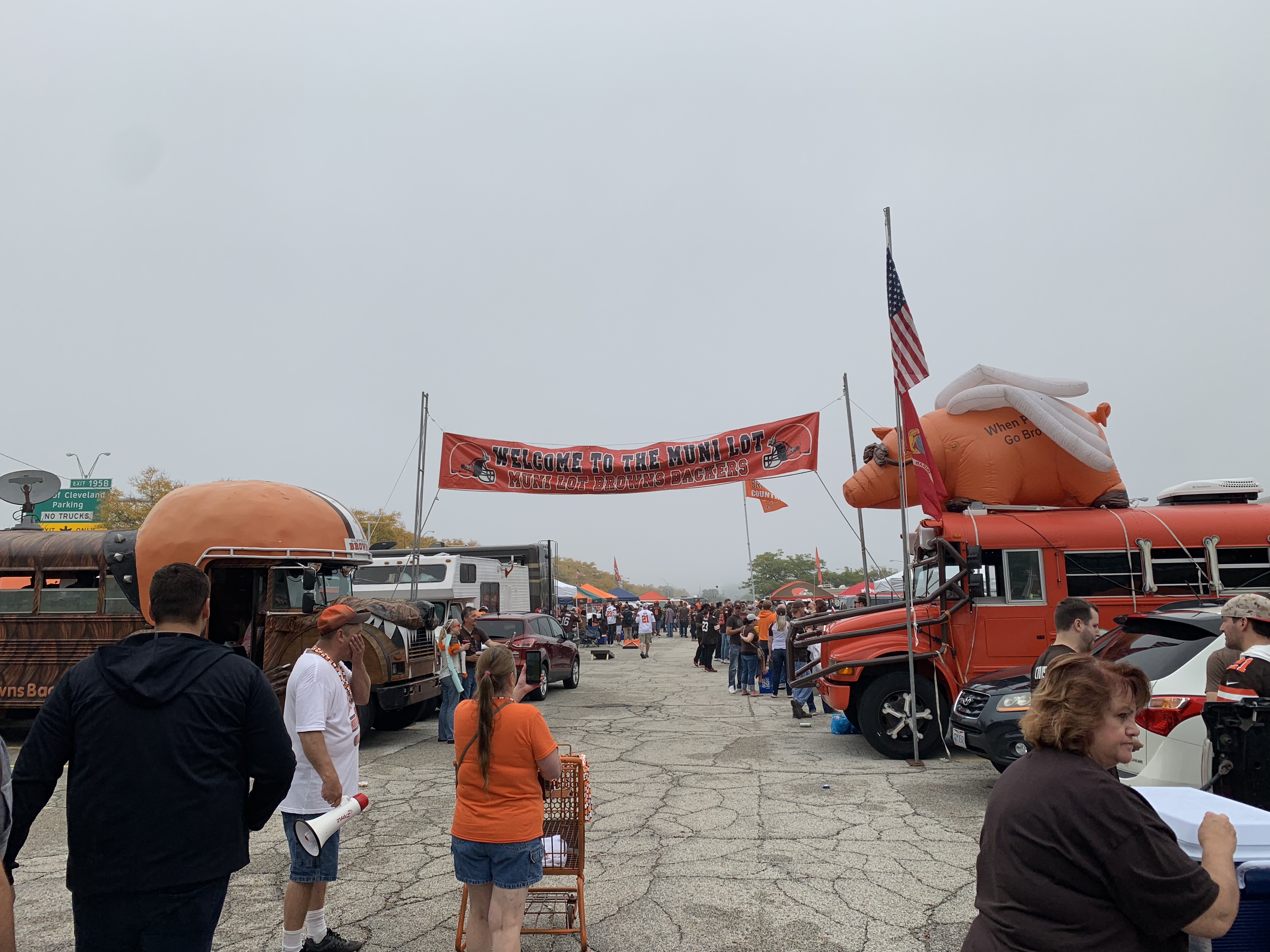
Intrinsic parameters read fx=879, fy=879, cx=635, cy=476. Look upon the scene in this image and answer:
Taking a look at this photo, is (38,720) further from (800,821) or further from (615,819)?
(800,821)

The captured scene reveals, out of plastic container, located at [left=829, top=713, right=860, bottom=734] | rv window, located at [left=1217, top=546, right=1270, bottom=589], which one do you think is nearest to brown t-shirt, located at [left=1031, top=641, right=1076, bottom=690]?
rv window, located at [left=1217, top=546, right=1270, bottom=589]

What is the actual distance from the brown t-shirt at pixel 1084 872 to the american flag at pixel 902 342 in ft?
25.3

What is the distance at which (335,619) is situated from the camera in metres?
4.65

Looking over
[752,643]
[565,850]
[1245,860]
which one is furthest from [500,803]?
[752,643]

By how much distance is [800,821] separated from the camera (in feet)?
23.5

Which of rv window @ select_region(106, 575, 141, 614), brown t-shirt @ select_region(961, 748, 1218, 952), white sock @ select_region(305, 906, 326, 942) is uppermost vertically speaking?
rv window @ select_region(106, 575, 141, 614)

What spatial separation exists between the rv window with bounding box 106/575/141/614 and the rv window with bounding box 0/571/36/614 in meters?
0.97

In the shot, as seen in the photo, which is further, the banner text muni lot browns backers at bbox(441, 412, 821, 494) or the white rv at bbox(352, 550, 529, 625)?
the white rv at bbox(352, 550, 529, 625)

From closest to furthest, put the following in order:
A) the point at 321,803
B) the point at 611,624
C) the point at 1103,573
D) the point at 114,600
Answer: the point at 321,803 → the point at 1103,573 → the point at 114,600 → the point at 611,624

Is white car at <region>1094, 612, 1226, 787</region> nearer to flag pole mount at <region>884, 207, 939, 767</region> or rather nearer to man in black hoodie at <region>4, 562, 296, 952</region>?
flag pole mount at <region>884, 207, 939, 767</region>

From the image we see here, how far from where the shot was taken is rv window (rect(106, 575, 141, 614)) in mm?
11398

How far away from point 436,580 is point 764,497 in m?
9.23

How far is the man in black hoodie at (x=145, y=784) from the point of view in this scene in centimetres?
279

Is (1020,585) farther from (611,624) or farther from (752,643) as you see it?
(611,624)
